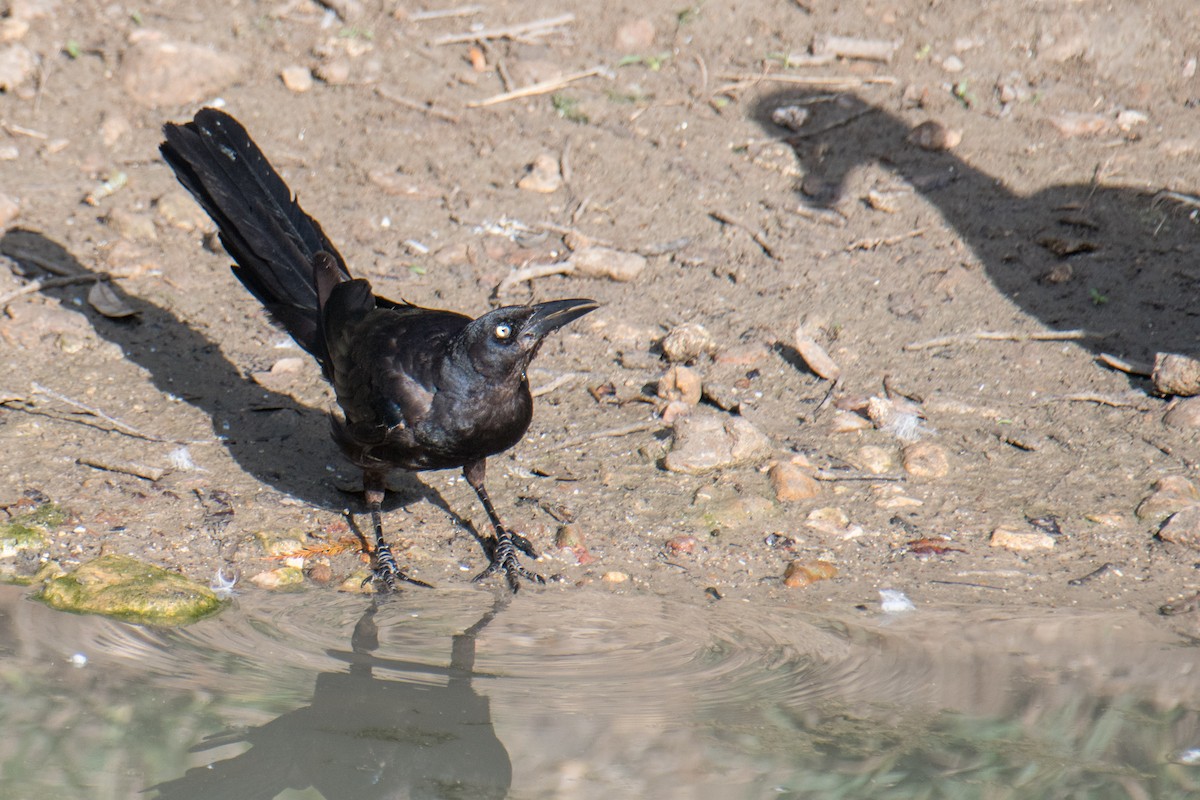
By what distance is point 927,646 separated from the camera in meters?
3.67

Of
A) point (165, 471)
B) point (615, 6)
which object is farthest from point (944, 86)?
point (165, 471)

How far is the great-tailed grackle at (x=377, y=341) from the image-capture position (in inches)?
164

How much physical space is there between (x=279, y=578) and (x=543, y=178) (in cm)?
300

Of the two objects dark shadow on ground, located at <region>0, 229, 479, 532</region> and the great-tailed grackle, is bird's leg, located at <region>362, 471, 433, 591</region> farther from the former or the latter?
dark shadow on ground, located at <region>0, 229, 479, 532</region>

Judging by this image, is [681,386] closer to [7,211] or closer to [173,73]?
[7,211]

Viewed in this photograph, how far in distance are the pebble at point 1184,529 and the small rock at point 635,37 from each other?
163 inches

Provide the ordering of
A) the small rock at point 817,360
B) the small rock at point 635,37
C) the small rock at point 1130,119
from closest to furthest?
1. the small rock at point 817,360
2. the small rock at point 1130,119
3. the small rock at point 635,37

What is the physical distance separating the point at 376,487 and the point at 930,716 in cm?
218

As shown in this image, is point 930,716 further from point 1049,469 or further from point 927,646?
point 1049,469

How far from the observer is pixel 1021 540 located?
4.23 metres

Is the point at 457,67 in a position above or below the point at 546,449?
above

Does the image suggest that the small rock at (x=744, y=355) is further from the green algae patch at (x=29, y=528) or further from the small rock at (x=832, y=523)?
the green algae patch at (x=29, y=528)

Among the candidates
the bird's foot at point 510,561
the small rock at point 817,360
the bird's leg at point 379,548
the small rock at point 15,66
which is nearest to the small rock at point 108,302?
the bird's leg at point 379,548

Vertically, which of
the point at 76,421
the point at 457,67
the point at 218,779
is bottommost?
the point at 218,779
